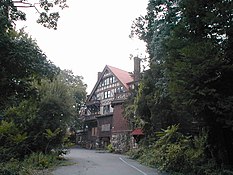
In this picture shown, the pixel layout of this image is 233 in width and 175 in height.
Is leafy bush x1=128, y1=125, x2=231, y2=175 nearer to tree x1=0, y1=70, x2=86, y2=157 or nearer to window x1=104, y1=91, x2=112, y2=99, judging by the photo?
tree x1=0, y1=70, x2=86, y2=157

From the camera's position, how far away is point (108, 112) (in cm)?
4475

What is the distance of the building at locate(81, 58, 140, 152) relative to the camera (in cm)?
3722

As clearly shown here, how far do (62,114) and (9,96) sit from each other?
1026cm

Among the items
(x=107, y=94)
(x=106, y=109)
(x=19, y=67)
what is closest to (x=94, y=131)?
(x=106, y=109)

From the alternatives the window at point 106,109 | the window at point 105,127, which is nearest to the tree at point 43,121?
the window at point 105,127

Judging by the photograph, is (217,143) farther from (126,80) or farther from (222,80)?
(126,80)

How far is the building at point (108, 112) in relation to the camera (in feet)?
122

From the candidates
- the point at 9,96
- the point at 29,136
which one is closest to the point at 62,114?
the point at 29,136

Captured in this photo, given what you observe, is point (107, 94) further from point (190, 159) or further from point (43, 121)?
point (190, 159)

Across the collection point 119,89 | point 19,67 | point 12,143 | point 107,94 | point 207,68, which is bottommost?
point 12,143

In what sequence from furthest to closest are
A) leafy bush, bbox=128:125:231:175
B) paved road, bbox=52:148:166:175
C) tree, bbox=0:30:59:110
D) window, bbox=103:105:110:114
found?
1. window, bbox=103:105:110:114
2. paved road, bbox=52:148:166:175
3. leafy bush, bbox=128:125:231:175
4. tree, bbox=0:30:59:110

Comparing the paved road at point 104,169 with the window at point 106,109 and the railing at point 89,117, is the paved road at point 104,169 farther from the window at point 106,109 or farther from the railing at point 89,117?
the railing at point 89,117

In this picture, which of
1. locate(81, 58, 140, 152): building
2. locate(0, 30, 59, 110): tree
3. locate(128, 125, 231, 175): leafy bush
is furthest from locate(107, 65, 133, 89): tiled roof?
locate(0, 30, 59, 110): tree

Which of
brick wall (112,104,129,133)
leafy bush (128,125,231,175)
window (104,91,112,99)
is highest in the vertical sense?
window (104,91,112,99)
